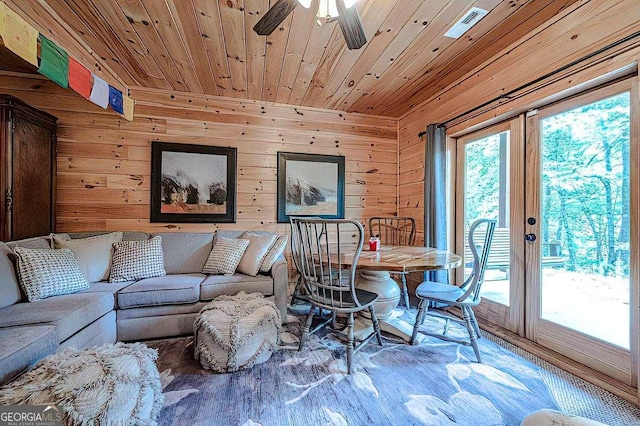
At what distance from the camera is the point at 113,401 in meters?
1.09

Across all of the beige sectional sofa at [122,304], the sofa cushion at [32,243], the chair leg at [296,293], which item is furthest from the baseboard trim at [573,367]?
the sofa cushion at [32,243]

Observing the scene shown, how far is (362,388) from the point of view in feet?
5.16

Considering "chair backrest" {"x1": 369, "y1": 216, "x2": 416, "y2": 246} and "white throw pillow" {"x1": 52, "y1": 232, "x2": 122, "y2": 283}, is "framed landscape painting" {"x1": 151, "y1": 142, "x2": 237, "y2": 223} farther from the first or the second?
"chair backrest" {"x1": 369, "y1": 216, "x2": 416, "y2": 246}

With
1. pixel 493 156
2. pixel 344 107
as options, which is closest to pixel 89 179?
pixel 344 107

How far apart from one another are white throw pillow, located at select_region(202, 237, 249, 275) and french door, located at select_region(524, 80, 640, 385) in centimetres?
256

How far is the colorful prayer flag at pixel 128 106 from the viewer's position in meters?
2.83

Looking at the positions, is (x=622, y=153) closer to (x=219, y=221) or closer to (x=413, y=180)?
(x=413, y=180)

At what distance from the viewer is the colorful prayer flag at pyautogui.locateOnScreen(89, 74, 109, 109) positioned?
7.88ft

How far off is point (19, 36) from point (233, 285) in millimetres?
2240

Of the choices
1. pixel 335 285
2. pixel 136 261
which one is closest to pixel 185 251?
pixel 136 261

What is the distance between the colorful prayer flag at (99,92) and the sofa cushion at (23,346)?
199cm

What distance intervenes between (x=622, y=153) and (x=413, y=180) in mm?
1959

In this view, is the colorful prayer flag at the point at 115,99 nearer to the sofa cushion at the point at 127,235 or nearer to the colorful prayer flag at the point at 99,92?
the colorful prayer flag at the point at 99,92

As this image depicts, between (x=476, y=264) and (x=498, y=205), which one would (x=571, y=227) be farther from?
(x=476, y=264)
